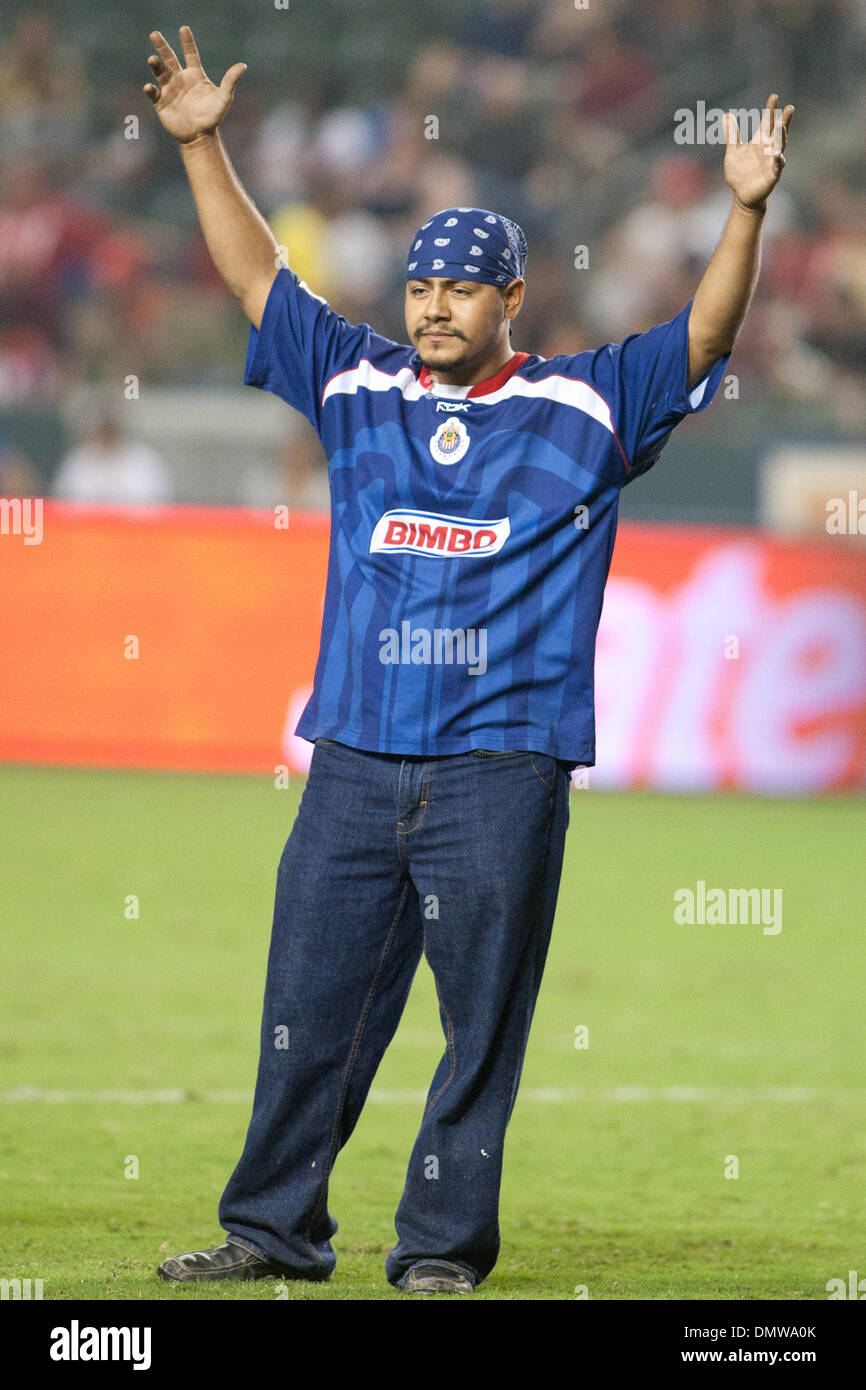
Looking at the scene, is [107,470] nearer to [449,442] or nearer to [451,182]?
[451,182]

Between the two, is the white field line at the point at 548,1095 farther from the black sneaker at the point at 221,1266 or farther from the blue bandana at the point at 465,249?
the blue bandana at the point at 465,249

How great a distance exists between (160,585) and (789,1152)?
26.0 feet

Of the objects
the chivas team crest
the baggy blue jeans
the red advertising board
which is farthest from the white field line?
the red advertising board

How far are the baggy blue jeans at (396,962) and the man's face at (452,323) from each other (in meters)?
0.85

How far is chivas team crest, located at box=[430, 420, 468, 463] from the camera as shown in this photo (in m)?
4.22

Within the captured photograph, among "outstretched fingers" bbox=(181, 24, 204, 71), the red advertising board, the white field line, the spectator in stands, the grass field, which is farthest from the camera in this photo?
the spectator in stands

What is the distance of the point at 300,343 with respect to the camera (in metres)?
4.43

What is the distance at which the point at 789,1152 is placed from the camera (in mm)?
5945

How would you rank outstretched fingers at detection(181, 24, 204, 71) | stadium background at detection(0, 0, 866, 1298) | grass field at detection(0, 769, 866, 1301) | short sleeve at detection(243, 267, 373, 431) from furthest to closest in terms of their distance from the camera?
1. stadium background at detection(0, 0, 866, 1298)
2. grass field at detection(0, 769, 866, 1301)
3. outstretched fingers at detection(181, 24, 204, 71)
4. short sleeve at detection(243, 267, 373, 431)

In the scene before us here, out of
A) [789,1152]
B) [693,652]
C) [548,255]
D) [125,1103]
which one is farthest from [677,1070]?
[548,255]

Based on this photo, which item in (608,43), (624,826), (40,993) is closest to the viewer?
(40,993)

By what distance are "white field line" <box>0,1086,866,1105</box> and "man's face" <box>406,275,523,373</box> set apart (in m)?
2.97

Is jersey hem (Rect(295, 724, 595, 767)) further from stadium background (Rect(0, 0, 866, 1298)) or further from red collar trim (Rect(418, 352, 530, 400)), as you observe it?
stadium background (Rect(0, 0, 866, 1298))

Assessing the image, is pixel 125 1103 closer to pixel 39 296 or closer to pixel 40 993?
pixel 40 993
